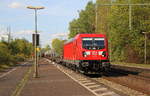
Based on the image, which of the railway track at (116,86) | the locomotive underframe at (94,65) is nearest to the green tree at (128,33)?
the locomotive underframe at (94,65)

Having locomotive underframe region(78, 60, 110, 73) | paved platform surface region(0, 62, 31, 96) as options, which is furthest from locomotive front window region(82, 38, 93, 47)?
paved platform surface region(0, 62, 31, 96)

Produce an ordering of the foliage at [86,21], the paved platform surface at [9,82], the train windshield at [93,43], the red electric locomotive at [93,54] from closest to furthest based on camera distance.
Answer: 1. the paved platform surface at [9,82]
2. the red electric locomotive at [93,54]
3. the train windshield at [93,43]
4. the foliage at [86,21]

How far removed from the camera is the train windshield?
Answer: 2738 centimetres

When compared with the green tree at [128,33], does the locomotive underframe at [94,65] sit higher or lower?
lower

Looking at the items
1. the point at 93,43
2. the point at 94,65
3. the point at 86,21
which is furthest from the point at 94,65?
the point at 86,21

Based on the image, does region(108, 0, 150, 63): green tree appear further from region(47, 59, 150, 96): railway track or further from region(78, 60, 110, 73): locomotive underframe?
region(47, 59, 150, 96): railway track

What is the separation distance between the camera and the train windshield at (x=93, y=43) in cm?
2738

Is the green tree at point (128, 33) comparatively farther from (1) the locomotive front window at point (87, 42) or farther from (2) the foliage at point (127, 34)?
(1) the locomotive front window at point (87, 42)

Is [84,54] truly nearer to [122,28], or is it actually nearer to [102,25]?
[122,28]

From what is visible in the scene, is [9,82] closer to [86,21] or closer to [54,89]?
[54,89]

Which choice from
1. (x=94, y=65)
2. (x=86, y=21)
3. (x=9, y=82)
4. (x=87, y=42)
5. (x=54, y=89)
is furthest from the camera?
(x=86, y=21)

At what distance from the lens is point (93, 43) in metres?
27.6

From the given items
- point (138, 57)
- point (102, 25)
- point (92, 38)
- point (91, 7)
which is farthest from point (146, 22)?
point (91, 7)

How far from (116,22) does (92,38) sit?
36.7 m
